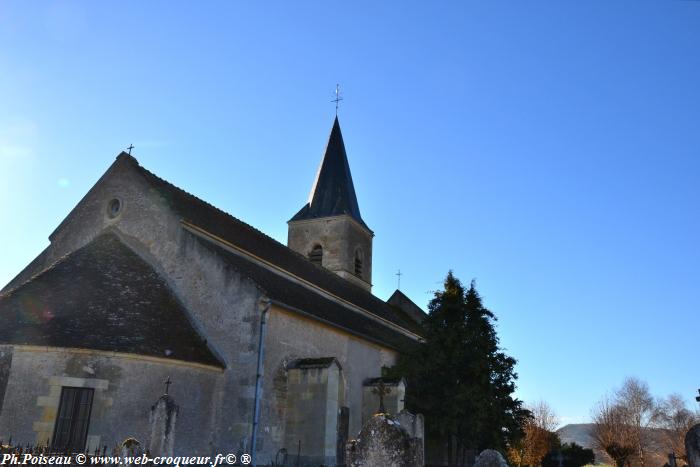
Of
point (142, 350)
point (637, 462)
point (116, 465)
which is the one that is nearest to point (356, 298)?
point (142, 350)

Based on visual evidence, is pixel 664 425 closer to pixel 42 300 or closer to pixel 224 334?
pixel 224 334

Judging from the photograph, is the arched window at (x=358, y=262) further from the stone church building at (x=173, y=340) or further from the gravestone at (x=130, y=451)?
the gravestone at (x=130, y=451)

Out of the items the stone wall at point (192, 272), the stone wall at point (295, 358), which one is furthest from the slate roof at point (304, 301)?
the stone wall at point (192, 272)

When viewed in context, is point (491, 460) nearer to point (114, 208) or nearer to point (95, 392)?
point (95, 392)

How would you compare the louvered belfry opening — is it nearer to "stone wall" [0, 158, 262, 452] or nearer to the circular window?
"stone wall" [0, 158, 262, 452]

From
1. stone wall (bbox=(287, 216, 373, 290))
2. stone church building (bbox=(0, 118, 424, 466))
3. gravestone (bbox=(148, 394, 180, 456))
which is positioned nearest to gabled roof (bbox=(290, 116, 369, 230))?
stone wall (bbox=(287, 216, 373, 290))

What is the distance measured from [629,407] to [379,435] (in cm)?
4387

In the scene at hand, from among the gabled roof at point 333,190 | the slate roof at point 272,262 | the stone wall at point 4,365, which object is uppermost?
the gabled roof at point 333,190

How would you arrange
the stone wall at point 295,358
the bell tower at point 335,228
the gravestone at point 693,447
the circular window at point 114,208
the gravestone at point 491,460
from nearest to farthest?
the gravestone at point 693,447 → the gravestone at point 491,460 → the stone wall at point 295,358 → the circular window at point 114,208 → the bell tower at point 335,228

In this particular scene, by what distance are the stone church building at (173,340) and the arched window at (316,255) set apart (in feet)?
33.8

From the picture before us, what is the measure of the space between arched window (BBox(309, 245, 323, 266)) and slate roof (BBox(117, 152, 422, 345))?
4388 millimetres

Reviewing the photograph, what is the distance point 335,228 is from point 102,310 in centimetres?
1841

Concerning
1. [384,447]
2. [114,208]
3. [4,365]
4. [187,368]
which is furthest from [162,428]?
[114,208]

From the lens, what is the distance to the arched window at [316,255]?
31906 mm
